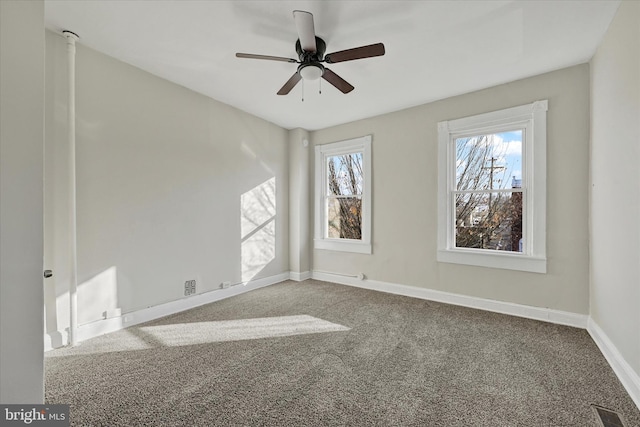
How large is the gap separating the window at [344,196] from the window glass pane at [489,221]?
1284 millimetres

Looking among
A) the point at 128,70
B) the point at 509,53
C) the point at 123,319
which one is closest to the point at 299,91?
the point at 128,70

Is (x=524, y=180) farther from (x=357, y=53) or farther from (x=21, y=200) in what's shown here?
(x=21, y=200)

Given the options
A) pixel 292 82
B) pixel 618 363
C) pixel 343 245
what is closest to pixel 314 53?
pixel 292 82

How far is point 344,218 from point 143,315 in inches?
120

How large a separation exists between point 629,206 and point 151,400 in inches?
133

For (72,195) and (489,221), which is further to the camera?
(489,221)

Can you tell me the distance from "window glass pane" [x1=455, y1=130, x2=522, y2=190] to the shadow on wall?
2.76m

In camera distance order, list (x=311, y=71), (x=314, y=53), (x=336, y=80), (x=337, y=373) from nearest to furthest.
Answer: (x=337, y=373) < (x=314, y=53) < (x=311, y=71) < (x=336, y=80)

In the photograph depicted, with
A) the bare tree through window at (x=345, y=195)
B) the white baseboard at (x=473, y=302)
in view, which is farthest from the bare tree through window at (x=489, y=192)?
the bare tree through window at (x=345, y=195)

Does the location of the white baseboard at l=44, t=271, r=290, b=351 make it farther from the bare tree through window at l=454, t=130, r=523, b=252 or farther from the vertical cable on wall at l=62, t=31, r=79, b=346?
the bare tree through window at l=454, t=130, r=523, b=252

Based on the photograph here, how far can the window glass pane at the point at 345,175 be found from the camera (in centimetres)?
464

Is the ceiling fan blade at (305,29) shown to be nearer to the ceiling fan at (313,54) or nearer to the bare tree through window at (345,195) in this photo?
the ceiling fan at (313,54)

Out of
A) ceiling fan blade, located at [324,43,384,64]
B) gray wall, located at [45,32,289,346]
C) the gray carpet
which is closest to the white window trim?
the gray carpet

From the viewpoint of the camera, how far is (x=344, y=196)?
15.7ft
